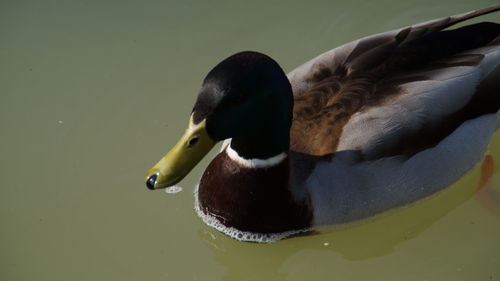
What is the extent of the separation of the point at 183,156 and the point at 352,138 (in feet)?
3.42

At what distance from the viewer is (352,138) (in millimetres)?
4059

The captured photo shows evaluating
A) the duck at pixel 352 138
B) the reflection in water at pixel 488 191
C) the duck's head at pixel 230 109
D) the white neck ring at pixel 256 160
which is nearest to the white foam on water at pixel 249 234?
the duck at pixel 352 138

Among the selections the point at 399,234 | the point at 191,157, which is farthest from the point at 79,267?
the point at 399,234

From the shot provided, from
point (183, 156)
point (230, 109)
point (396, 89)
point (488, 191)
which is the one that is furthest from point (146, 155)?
point (488, 191)

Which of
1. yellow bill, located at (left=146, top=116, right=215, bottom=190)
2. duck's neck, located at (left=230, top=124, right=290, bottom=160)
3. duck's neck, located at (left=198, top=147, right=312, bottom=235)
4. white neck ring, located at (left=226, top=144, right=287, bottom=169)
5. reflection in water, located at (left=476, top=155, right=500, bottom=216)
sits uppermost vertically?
yellow bill, located at (left=146, top=116, right=215, bottom=190)

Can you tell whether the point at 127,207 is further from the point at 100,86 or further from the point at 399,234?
the point at 399,234

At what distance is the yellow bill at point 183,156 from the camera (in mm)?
3586

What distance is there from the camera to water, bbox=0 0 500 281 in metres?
4.31

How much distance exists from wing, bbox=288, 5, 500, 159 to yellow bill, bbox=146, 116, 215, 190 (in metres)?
0.78

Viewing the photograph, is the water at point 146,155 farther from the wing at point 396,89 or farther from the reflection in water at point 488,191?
the wing at point 396,89

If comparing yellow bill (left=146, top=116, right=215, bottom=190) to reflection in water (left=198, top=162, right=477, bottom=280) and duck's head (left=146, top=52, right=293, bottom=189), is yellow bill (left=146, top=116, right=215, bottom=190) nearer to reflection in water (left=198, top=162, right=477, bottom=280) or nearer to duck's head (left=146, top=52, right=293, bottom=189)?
duck's head (left=146, top=52, right=293, bottom=189)

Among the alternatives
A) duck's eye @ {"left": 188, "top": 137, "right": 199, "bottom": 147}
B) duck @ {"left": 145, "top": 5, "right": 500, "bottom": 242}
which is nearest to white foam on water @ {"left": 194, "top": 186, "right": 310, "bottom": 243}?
duck @ {"left": 145, "top": 5, "right": 500, "bottom": 242}

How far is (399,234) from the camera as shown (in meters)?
4.45

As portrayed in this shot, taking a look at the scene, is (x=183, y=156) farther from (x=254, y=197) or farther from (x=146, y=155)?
(x=146, y=155)
